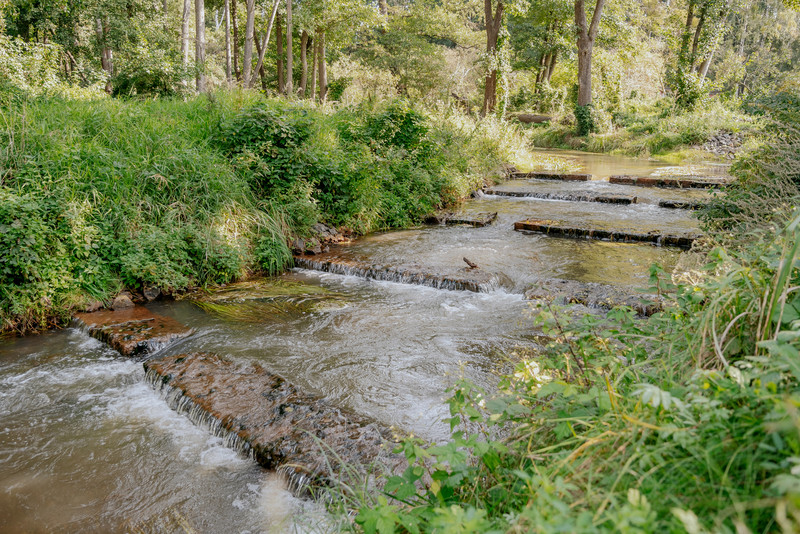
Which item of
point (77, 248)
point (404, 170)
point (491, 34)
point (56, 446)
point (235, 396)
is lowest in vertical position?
point (56, 446)

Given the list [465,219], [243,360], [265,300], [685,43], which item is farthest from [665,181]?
[685,43]

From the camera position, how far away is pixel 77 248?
6121mm

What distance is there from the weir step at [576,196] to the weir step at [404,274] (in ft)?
21.8

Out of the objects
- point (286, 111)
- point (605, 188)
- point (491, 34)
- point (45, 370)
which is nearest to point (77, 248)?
point (45, 370)

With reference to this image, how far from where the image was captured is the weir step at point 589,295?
5770 mm

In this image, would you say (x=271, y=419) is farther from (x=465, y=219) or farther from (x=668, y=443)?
(x=465, y=219)

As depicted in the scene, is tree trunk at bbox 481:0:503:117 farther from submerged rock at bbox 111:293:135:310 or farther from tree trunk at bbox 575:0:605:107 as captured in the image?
submerged rock at bbox 111:293:135:310

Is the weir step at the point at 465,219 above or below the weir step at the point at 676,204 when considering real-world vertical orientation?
below

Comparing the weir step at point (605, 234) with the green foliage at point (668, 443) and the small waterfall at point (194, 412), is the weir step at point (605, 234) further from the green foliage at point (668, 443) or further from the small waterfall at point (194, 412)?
the small waterfall at point (194, 412)

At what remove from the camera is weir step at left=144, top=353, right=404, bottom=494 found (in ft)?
10.8

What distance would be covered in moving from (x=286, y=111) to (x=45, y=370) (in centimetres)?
614

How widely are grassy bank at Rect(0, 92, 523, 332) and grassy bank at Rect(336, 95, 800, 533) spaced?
5.31 meters

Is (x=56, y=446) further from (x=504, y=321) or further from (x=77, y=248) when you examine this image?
(x=504, y=321)

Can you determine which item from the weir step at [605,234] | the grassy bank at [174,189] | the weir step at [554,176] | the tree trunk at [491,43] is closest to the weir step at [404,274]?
the grassy bank at [174,189]
